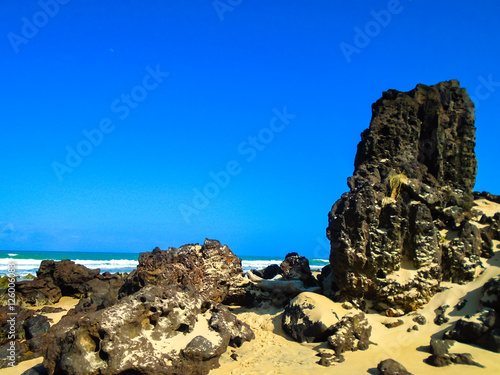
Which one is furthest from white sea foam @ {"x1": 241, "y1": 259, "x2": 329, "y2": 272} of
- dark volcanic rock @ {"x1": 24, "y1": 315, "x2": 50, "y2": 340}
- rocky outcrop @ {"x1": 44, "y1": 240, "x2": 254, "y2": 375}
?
rocky outcrop @ {"x1": 44, "y1": 240, "x2": 254, "y2": 375}

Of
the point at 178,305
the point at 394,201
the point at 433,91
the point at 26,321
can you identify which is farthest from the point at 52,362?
the point at 433,91

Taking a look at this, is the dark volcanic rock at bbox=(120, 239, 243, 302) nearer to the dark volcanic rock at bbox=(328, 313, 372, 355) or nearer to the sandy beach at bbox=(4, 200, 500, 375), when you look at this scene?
the sandy beach at bbox=(4, 200, 500, 375)

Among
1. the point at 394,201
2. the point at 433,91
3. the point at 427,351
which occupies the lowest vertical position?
the point at 427,351

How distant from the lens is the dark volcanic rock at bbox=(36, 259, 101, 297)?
13.5m

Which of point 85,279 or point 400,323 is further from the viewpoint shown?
point 85,279

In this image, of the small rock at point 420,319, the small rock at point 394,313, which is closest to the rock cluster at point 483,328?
the small rock at point 420,319

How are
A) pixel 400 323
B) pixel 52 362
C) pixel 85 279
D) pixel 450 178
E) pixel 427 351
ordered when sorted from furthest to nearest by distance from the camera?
1. pixel 85 279
2. pixel 450 178
3. pixel 400 323
4. pixel 427 351
5. pixel 52 362

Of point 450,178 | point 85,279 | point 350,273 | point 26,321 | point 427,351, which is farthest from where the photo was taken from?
point 85,279

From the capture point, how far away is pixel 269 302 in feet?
31.9

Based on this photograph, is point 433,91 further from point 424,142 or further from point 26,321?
point 26,321

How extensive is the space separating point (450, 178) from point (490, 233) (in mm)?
1718

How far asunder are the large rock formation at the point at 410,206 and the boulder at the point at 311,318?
2.26 feet

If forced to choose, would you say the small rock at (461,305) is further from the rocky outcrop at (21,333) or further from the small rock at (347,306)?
the rocky outcrop at (21,333)

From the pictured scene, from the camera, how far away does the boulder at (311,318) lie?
23.5 feet
